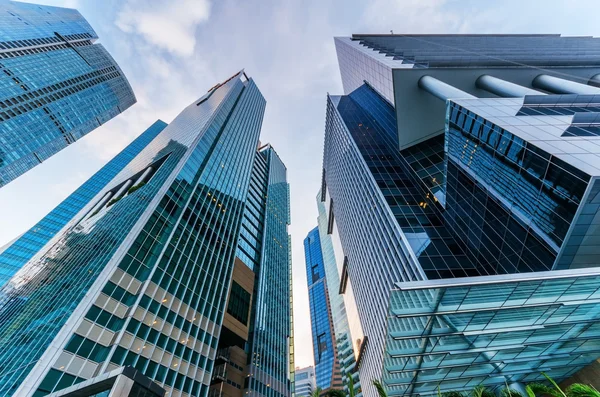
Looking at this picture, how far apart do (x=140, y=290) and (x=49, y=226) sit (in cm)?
8745

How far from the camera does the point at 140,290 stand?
1193 inches

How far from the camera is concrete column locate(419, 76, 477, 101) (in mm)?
34406

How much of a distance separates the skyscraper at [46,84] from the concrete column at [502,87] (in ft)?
422

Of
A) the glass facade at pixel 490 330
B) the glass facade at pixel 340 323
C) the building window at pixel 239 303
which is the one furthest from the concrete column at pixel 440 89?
the glass facade at pixel 340 323

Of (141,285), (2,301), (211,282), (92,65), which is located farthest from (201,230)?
(92,65)

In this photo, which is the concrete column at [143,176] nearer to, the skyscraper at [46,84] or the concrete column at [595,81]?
the skyscraper at [46,84]

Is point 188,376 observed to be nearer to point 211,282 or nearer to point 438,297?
point 211,282

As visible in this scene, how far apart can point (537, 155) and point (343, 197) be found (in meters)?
42.8

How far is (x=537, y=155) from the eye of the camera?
20.2 meters

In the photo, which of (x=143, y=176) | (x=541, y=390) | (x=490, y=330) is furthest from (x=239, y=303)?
(x=541, y=390)

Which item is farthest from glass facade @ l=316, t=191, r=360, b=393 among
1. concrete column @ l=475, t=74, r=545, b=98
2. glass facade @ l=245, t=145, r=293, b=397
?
concrete column @ l=475, t=74, r=545, b=98

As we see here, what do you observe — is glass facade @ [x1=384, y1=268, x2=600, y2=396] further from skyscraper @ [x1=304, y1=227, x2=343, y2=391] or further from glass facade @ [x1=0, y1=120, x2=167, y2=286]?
skyscraper @ [x1=304, y1=227, x2=343, y2=391]

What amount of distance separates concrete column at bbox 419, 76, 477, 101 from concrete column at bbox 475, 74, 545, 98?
6.77 metres

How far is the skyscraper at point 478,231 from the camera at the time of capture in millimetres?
18234
